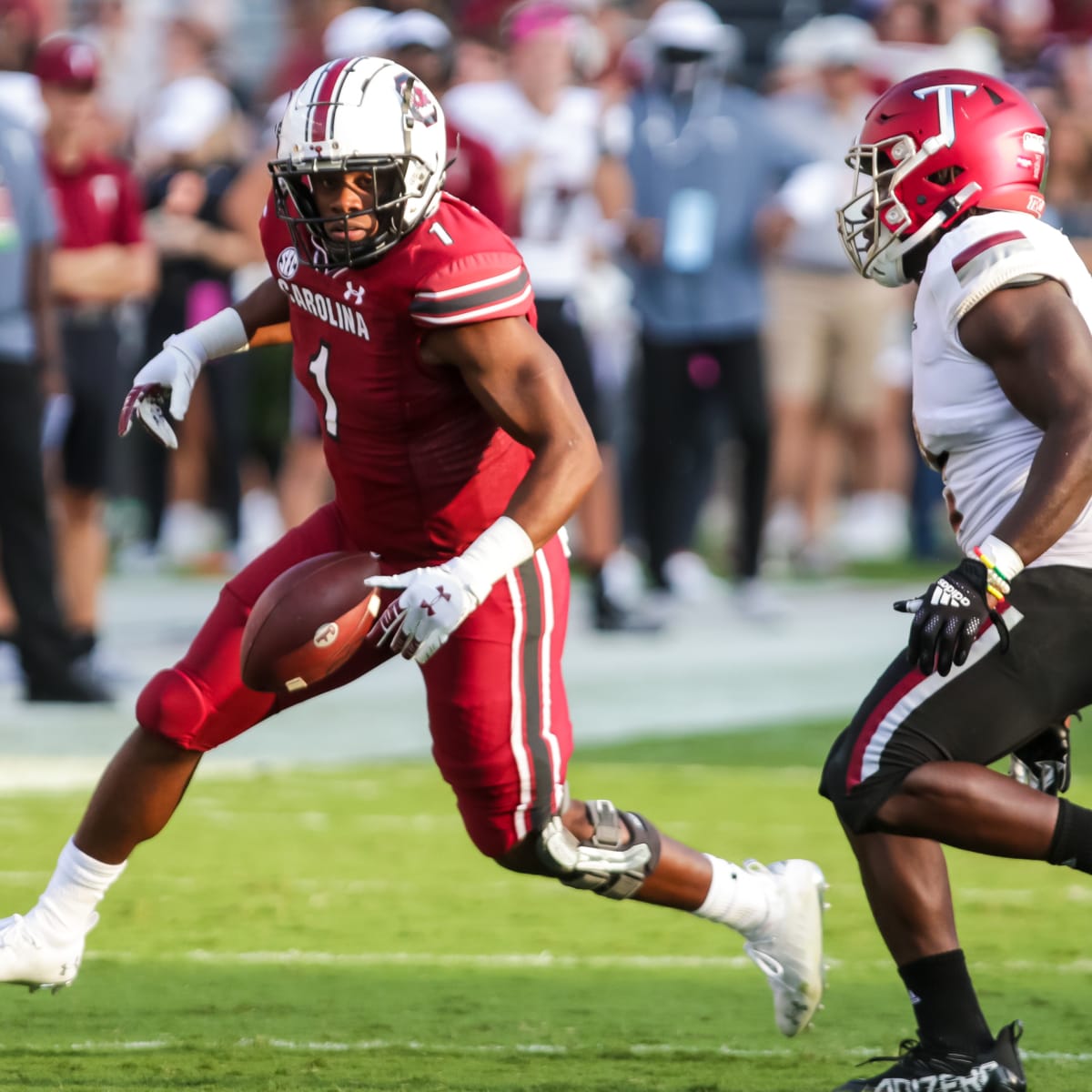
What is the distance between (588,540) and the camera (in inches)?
371

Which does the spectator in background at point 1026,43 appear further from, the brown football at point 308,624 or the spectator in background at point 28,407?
the brown football at point 308,624

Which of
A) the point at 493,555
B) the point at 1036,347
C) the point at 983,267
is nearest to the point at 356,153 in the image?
the point at 493,555

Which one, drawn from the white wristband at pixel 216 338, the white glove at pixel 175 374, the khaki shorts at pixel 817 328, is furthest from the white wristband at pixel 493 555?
the khaki shorts at pixel 817 328

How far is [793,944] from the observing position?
417 centimetres

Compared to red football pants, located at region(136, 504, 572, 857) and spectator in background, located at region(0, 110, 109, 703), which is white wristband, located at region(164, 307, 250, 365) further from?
spectator in background, located at region(0, 110, 109, 703)

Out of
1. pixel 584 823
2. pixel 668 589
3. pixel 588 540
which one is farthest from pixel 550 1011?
pixel 668 589

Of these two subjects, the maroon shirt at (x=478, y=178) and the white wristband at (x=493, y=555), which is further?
the maroon shirt at (x=478, y=178)

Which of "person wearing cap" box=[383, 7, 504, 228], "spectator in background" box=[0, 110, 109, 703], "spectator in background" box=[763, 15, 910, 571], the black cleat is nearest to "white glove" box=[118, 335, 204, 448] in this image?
the black cleat

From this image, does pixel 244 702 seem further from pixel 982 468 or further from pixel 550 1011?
pixel 982 468

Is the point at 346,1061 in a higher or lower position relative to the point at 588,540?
higher

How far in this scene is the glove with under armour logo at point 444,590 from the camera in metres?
3.44

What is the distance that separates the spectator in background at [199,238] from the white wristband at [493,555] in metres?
7.25

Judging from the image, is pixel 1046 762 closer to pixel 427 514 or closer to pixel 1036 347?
pixel 1036 347

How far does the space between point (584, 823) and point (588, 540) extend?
5.37 m
